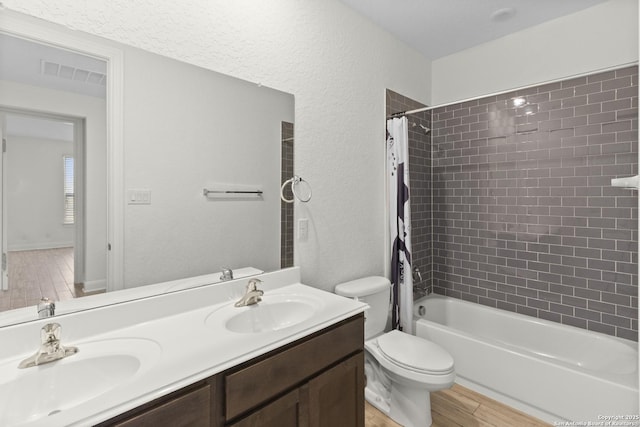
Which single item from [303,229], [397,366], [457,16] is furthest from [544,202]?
[303,229]

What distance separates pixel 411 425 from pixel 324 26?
2426 millimetres

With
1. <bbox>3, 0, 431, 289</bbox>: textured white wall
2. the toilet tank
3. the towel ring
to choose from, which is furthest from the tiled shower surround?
the towel ring

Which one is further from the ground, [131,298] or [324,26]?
[324,26]

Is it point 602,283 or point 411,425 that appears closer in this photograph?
point 411,425

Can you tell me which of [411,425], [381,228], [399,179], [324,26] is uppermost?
[324,26]

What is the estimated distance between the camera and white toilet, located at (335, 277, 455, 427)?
66.7 inches

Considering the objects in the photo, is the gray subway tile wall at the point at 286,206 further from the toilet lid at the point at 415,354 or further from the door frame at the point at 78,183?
the door frame at the point at 78,183

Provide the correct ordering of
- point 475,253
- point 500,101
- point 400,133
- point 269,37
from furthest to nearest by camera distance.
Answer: point 475,253 → point 500,101 → point 400,133 → point 269,37

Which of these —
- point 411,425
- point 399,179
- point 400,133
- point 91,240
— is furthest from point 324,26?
point 411,425

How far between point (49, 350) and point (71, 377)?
0.11 m

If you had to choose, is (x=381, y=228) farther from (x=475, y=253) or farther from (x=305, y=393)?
(x=305, y=393)

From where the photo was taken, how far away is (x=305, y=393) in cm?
115

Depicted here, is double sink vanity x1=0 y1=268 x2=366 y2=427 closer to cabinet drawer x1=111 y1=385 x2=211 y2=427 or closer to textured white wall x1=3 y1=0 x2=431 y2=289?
cabinet drawer x1=111 y1=385 x2=211 y2=427

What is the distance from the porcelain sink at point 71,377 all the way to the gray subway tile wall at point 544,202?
2.57 m
